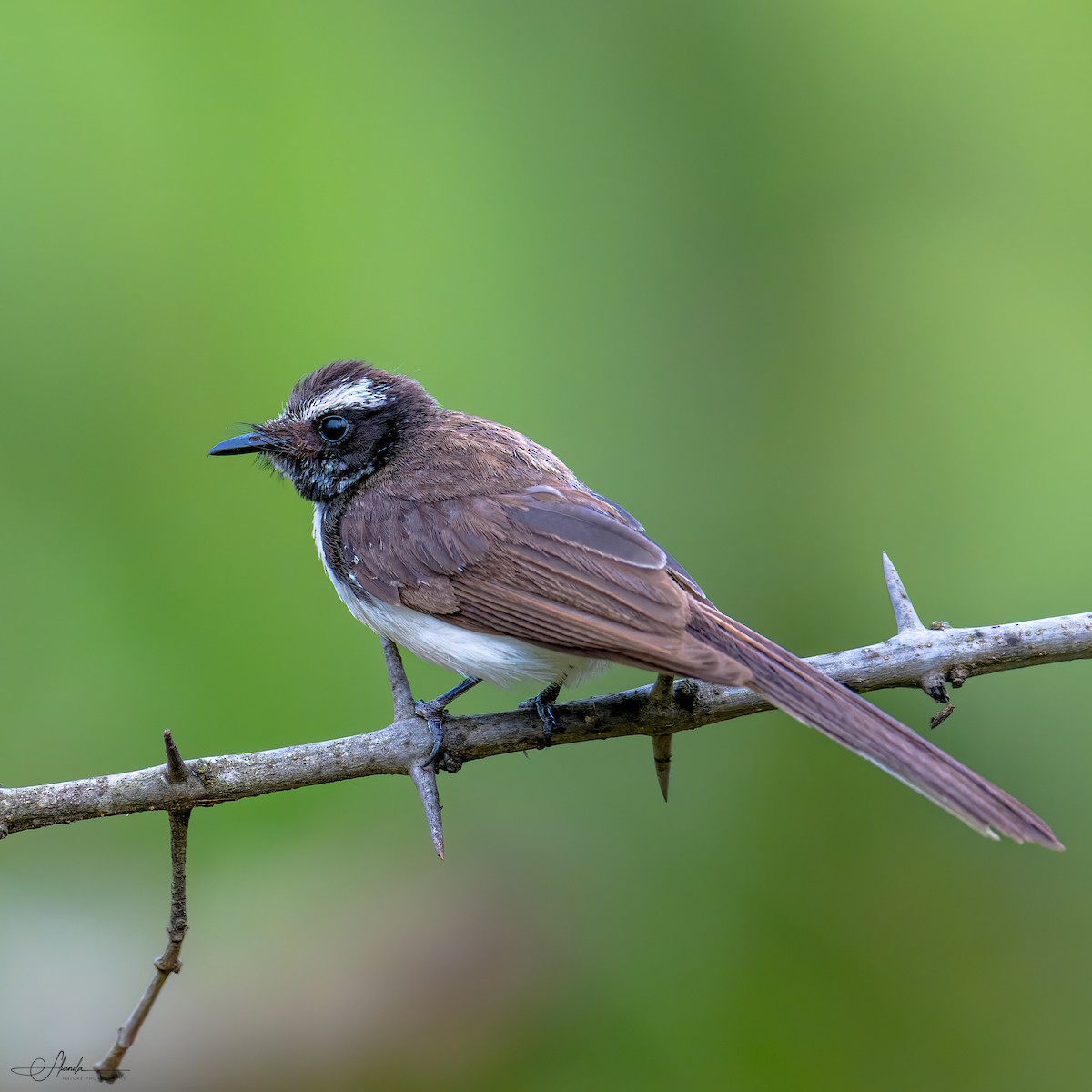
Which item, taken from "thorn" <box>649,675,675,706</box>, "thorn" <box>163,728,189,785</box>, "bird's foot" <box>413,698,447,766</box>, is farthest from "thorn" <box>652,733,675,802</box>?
"thorn" <box>163,728,189,785</box>

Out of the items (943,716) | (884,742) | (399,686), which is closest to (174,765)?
(399,686)

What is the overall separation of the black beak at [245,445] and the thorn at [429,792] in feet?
6.23

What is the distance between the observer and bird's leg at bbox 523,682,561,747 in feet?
11.5

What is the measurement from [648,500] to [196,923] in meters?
2.59

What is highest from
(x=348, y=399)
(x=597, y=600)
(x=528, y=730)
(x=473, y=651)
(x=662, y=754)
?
(x=348, y=399)

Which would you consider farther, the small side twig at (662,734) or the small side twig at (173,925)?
the small side twig at (662,734)

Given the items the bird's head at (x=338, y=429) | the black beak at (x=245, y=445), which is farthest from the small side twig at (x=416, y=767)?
the black beak at (x=245, y=445)

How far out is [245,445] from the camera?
4.68 meters

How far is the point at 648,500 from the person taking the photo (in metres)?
5.32

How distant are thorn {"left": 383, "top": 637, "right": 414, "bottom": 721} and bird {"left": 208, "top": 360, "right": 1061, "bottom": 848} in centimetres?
8

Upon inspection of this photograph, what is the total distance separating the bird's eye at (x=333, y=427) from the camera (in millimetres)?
4789

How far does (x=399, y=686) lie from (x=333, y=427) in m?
1.58
